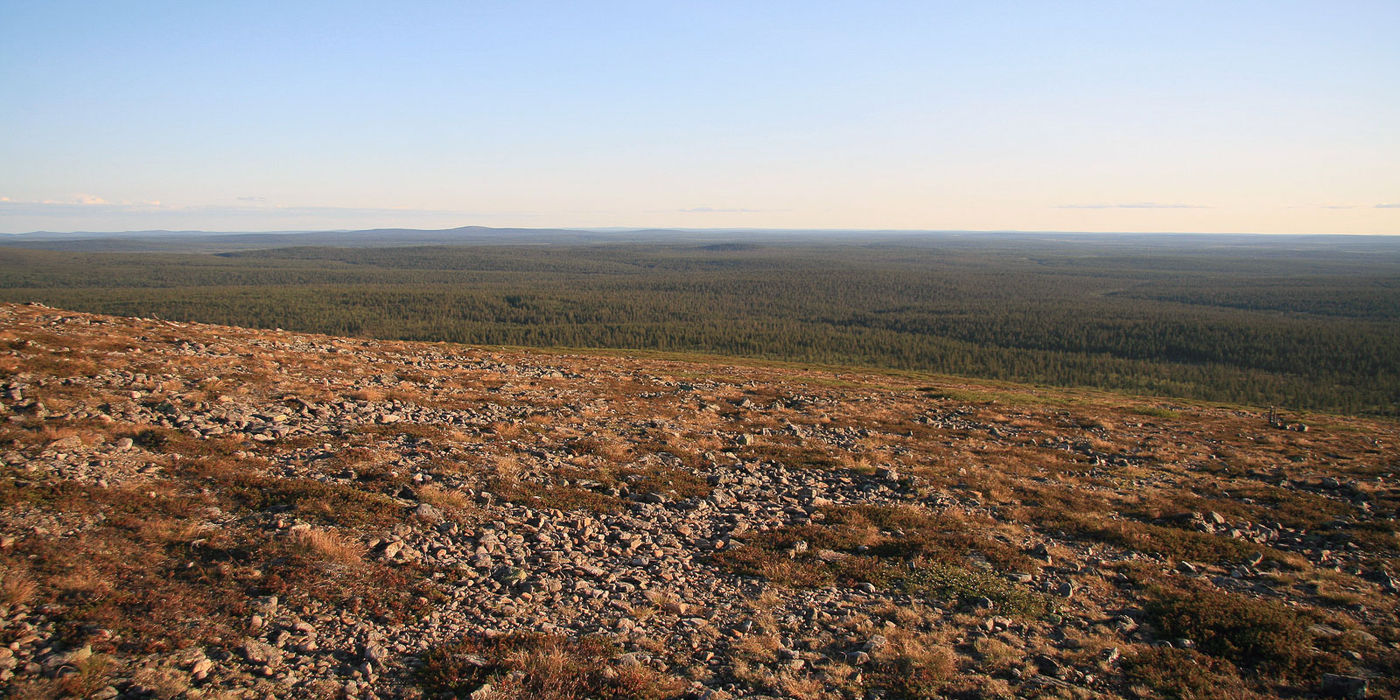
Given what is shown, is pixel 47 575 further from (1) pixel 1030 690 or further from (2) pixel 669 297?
(2) pixel 669 297

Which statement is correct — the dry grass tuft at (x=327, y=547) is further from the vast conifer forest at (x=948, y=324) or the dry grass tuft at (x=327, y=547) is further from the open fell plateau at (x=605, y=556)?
the vast conifer forest at (x=948, y=324)

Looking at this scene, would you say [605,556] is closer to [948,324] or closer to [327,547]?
[327,547]

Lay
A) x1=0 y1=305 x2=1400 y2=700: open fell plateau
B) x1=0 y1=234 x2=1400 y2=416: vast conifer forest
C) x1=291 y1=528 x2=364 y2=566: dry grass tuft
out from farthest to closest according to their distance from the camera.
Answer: x1=0 y1=234 x2=1400 y2=416: vast conifer forest < x1=291 y1=528 x2=364 y2=566: dry grass tuft < x1=0 y1=305 x2=1400 y2=700: open fell plateau

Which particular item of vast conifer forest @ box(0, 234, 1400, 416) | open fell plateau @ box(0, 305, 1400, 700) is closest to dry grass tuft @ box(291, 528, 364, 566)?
open fell plateau @ box(0, 305, 1400, 700)

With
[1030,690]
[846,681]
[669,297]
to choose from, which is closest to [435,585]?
[846,681]

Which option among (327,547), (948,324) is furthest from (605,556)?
(948,324)

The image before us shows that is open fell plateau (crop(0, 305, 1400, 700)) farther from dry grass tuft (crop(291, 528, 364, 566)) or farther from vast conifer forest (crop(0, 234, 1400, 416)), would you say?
vast conifer forest (crop(0, 234, 1400, 416))

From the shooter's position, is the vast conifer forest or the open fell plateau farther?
the vast conifer forest

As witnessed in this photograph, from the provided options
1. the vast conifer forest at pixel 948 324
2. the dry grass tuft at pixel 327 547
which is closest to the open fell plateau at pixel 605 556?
the dry grass tuft at pixel 327 547
